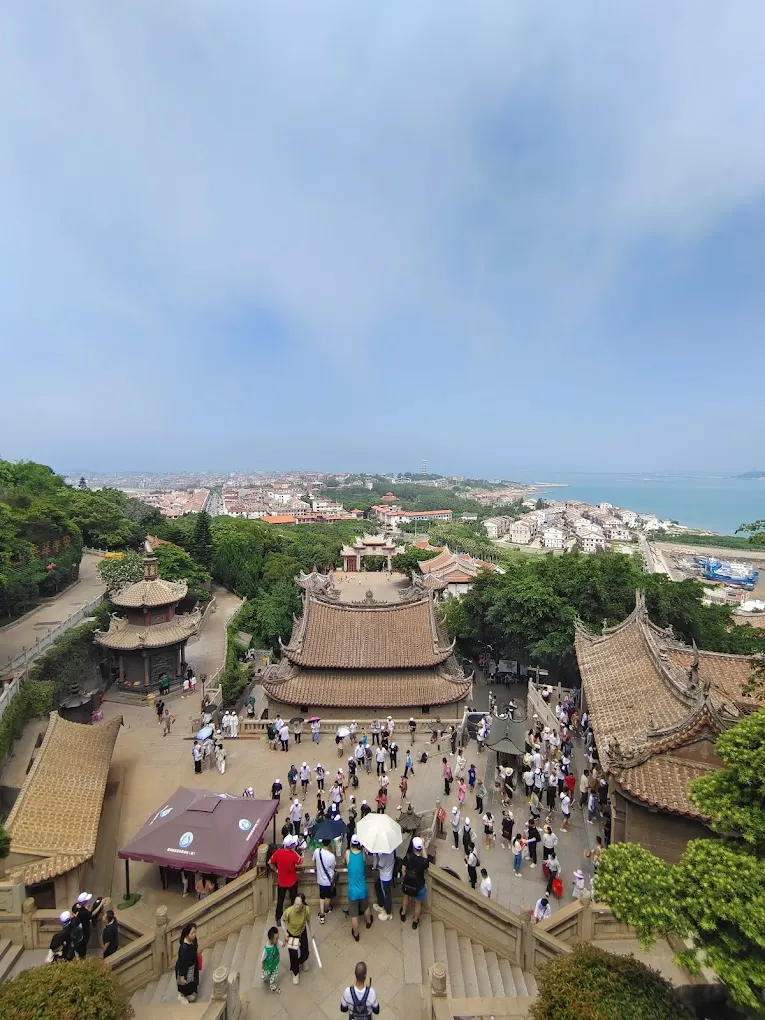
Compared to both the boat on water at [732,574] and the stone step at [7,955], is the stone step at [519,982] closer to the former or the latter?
the stone step at [7,955]

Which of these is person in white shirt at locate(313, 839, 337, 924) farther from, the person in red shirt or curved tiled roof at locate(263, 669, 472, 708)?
curved tiled roof at locate(263, 669, 472, 708)

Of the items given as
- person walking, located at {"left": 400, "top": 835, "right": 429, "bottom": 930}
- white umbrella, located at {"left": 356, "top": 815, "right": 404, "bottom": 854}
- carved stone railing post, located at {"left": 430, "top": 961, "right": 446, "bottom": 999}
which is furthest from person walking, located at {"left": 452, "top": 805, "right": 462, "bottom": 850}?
carved stone railing post, located at {"left": 430, "top": 961, "right": 446, "bottom": 999}

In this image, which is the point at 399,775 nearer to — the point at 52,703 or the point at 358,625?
the point at 358,625

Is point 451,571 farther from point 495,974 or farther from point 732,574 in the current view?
point 732,574

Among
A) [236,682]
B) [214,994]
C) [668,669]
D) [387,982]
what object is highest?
[668,669]

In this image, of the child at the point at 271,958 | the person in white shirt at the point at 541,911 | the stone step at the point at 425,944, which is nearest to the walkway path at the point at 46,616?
the child at the point at 271,958

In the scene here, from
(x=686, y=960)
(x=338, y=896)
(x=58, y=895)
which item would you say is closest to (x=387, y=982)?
(x=338, y=896)

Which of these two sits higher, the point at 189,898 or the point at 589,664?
the point at 589,664
